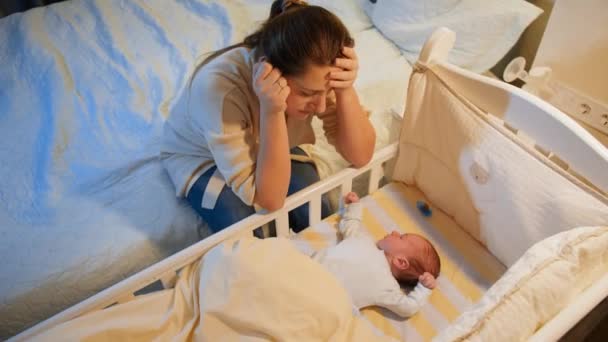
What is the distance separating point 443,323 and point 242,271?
510 mm

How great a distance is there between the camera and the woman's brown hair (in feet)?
2.44

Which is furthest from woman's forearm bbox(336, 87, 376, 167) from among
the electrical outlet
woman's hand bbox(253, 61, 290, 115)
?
the electrical outlet

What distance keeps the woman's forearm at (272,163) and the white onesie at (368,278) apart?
0.20 m

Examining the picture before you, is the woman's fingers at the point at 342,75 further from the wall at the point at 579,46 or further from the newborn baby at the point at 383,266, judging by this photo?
the wall at the point at 579,46

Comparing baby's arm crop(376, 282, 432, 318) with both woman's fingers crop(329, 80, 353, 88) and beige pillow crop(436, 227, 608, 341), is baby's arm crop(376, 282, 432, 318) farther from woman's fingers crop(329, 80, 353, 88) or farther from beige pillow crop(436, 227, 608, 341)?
woman's fingers crop(329, 80, 353, 88)

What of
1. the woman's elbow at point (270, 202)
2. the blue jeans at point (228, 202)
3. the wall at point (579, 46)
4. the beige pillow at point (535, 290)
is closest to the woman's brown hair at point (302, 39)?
the woman's elbow at point (270, 202)

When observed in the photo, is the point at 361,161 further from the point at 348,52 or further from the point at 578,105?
the point at 578,105

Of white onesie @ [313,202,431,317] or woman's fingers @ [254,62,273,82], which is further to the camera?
white onesie @ [313,202,431,317]

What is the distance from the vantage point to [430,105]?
105cm

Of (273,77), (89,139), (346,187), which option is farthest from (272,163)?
(89,139)

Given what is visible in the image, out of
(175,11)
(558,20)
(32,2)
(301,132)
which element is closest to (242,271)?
(301,132)


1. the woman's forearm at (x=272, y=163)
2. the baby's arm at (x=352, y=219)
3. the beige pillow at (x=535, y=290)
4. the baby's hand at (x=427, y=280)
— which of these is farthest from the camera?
the baby's arm at (x=352, y=219)

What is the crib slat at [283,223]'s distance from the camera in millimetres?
1005

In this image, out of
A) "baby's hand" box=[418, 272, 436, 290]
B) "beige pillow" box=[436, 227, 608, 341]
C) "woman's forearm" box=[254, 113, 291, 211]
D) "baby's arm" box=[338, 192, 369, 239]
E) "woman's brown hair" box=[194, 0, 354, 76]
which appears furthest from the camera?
"baby's arm" box=[338, 192, 369, 239]
